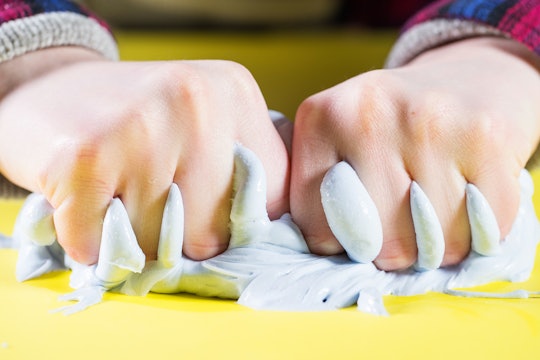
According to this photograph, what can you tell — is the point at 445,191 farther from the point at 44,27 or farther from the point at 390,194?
the point at 44,27

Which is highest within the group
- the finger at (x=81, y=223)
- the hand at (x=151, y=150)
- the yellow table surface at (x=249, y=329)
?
the hand at (x=151, y=150)

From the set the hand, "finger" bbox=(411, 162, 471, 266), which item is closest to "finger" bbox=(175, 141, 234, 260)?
the hand


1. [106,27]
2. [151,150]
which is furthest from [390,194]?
[106,27]

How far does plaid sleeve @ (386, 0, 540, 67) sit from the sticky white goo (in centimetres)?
21

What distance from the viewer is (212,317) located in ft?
1.53

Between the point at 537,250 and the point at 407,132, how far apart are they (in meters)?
0.19

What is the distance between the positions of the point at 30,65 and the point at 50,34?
0.12 ft

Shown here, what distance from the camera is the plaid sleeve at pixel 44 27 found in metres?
0.60

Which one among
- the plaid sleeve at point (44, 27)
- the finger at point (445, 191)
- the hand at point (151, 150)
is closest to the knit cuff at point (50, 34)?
the plaid sleeve at point (44, 27)

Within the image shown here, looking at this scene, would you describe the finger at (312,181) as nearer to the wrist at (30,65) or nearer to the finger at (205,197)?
the finger at (205,197)

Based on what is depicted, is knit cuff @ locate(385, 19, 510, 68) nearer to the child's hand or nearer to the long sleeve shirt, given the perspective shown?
the long sleeve shirt

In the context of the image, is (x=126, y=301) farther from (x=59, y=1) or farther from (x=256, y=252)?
(x=59, y=1)

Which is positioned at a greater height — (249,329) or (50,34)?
(50,34)

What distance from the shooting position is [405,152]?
49 cm
